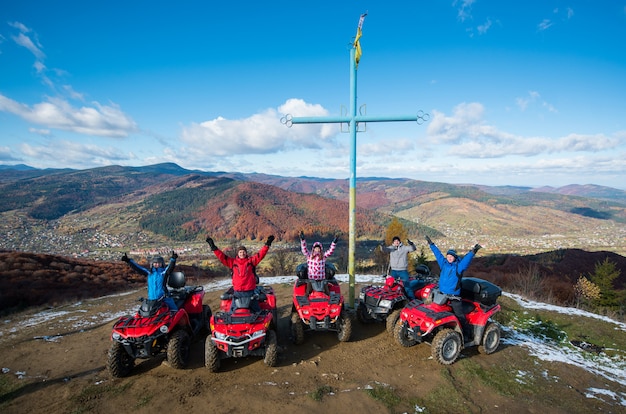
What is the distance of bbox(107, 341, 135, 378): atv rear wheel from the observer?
5184 mm

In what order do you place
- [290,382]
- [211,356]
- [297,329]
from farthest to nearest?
[297,329]
[211,356]
[290,382]

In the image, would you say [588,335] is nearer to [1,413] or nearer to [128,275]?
[1,413]

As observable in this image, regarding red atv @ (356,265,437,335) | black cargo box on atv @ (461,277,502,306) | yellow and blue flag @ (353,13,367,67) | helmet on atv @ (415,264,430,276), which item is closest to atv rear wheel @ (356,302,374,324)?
red atv @ (356,265,437,335)

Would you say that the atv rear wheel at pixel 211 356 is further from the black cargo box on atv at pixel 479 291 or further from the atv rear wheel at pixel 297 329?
the black cargo box on atv at pixel 479 291

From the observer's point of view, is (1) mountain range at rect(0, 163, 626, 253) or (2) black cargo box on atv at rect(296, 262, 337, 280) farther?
(1) mountain range at rect(0, 163, 626, 253)

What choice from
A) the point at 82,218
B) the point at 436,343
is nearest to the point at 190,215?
the point at 82,218

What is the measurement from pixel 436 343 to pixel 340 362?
188cm

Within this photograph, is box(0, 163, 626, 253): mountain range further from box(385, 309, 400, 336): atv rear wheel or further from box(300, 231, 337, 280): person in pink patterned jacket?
box(385, 309, 400, 336): atv rear wheel

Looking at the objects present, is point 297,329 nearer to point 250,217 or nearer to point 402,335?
point 402,335

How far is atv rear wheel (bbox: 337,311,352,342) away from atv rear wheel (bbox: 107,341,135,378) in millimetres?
4170

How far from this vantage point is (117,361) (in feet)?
17.1

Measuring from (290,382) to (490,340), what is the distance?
4411 mm

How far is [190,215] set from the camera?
365 ft

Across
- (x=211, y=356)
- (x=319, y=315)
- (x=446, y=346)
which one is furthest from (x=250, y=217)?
(x=446, y=346)
